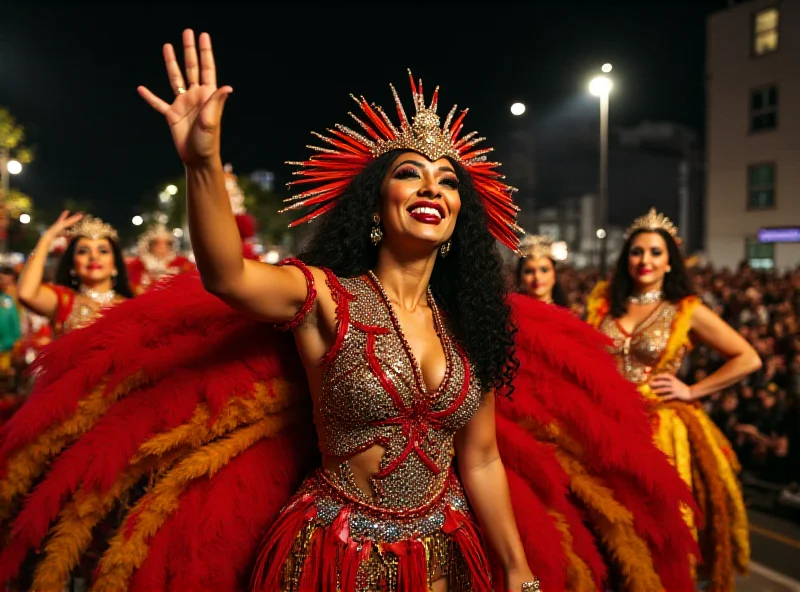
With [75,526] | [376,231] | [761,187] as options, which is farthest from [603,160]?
[75,526]

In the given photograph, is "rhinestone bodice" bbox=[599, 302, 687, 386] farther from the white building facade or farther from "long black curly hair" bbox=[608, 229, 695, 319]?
the white building facade

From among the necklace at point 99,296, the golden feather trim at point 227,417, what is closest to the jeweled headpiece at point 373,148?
the golden feather trim at point 227,417

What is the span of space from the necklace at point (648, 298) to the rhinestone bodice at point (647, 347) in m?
0.07

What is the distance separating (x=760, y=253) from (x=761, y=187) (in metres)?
1.69

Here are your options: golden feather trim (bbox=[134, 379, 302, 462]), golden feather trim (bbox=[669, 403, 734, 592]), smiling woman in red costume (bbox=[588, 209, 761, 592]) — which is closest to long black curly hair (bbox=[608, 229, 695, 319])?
smiling woman in red costume (bbox=[588, 209, 761, 592])

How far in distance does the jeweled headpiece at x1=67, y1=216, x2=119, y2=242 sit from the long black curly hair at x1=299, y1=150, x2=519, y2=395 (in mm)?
3279

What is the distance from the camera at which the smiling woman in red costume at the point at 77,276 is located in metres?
4.61

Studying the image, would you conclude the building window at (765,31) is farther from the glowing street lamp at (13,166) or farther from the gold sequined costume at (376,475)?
the glowing street lamp at (13,166)

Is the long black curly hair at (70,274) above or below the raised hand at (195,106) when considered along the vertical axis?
below

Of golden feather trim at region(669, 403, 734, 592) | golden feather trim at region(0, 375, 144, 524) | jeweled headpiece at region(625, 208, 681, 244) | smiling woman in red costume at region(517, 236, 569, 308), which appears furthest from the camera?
smiling woman in red costume at region(517, 236, 569, 308)

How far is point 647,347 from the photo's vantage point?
4.16m

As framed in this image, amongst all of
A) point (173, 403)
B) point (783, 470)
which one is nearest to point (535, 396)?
point (173, 403)

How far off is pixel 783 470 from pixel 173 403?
20.6ft

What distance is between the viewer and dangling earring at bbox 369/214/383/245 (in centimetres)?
215
